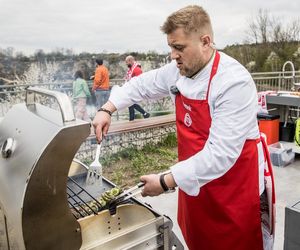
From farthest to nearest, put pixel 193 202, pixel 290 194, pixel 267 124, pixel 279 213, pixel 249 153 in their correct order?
pixel 267 124, pixel 290 194, pixel 279 213, pixel 193 202, pixel 249 153

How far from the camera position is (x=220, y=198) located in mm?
1480

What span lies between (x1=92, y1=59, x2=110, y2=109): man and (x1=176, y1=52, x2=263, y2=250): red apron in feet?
16.8

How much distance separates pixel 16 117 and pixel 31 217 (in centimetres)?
53

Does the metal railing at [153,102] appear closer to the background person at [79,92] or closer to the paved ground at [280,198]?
the background person at [79,92]

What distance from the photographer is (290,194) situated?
3.42 meters

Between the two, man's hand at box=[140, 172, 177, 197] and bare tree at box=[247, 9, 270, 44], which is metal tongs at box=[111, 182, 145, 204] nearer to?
man's hand at box=[140, 172, 177, 197]

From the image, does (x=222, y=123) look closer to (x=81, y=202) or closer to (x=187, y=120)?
(x=187, y=120)

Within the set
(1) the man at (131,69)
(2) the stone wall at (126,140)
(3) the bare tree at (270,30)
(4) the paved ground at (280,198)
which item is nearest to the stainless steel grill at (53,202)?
(4) the paved ground at (280,198)

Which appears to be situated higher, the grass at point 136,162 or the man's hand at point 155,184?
the man's hand at point 155,184

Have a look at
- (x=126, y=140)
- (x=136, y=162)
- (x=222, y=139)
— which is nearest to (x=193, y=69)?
(x=222, y=139)

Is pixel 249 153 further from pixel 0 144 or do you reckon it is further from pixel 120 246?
pixel 0 144

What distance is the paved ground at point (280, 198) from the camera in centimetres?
280

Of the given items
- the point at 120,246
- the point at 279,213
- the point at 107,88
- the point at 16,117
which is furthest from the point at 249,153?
the point at 107,88

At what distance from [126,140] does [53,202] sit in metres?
4.16
